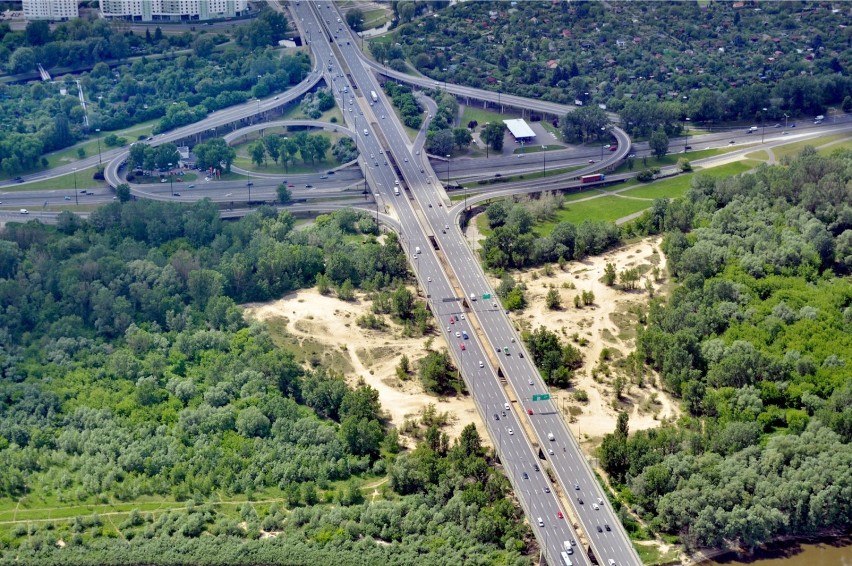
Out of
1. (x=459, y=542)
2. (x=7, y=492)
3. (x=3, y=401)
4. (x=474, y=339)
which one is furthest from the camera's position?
(x=474, y=339)

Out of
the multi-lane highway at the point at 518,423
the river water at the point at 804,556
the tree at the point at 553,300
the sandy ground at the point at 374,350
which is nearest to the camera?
the river water at the point at 804,556

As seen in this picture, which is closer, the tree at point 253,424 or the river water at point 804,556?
the river water at point 804,556

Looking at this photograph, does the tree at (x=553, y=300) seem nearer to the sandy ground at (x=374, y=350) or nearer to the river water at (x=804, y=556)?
the sandy ground at (x=374, y=350)

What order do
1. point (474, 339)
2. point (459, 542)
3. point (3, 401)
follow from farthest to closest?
point (474, 339)
point (3, 401)
point (459, 542)

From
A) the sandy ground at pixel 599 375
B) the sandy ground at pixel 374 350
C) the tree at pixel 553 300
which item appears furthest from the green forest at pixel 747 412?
the sandy ground at pixel 374 350

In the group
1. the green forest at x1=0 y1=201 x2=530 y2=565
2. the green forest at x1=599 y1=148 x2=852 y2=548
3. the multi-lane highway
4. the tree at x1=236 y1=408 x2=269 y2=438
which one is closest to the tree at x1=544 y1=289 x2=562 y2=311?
the multi-lane highway

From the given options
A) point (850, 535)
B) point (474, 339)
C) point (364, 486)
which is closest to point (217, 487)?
point (364, 486)

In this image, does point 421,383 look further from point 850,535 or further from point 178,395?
point 850,535
